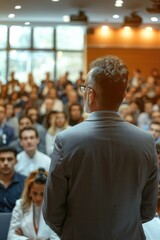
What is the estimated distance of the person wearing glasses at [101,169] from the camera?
120 centimetres

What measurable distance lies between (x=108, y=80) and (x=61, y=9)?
1274 mm

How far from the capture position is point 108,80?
121 cm

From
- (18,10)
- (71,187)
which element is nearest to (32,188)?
(18,10)

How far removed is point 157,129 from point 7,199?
5.75ft

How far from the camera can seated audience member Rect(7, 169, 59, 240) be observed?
2.51m

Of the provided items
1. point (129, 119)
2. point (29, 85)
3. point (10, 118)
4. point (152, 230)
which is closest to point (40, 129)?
point (10, 118)

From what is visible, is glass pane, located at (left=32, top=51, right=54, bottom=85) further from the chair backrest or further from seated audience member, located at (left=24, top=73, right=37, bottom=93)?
the chair backrest

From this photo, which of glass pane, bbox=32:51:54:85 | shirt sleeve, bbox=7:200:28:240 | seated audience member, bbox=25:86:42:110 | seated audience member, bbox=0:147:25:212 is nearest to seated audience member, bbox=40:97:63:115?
seated audience member, bbox=25:86:42:110

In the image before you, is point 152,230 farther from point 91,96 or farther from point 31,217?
point 31,217

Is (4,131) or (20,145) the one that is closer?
(20,145)

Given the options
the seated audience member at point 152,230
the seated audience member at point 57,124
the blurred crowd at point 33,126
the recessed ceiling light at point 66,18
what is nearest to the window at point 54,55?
the blurred crowd at point 33,126

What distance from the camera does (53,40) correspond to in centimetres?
1054

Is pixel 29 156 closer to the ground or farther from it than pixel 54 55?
closer to the ground

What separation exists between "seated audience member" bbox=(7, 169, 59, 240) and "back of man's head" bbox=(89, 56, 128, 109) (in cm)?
142
